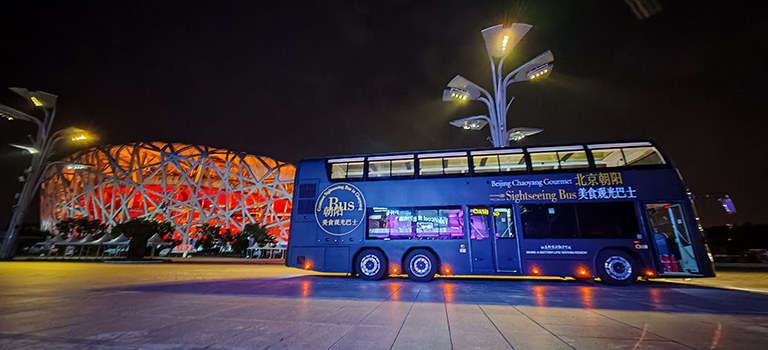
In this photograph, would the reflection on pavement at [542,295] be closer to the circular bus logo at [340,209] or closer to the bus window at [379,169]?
the circular bus logo at [340,209]

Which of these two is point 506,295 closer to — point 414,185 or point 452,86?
point 414,185

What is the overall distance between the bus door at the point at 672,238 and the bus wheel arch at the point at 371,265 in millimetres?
8210

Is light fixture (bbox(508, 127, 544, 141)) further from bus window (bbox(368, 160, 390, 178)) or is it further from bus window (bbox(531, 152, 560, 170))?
bus window (bbox(368, 160, 390, 178))

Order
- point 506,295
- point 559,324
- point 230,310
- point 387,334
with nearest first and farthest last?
point 387,334
point 559,324
point 230,310
point 506,295

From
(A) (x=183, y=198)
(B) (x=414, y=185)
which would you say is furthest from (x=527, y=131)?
(A) (x=183, y=198)

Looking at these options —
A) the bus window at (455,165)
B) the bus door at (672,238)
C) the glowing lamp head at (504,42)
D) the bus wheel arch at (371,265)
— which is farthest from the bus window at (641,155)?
the bus wheel arch at (371,265)

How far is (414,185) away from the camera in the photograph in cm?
913

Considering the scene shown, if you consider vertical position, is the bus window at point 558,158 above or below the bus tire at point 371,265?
above

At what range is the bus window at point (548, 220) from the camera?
27.2 ft

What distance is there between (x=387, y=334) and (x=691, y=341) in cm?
372

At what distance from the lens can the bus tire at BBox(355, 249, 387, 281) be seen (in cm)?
898

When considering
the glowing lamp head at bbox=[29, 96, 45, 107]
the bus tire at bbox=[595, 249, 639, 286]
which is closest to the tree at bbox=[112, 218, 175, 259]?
the glowing lamp head at bbox=[29, 96, 45, 107]

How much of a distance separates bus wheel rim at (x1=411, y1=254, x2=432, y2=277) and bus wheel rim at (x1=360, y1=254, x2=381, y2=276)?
1179 millimetres

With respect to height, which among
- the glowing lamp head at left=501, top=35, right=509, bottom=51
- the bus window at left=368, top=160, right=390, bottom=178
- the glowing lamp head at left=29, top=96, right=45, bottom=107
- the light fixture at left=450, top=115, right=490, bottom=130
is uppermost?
the glowing lamp head at left=501, top=35, right=509, bottom=51
